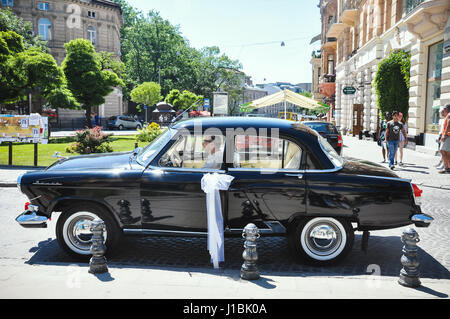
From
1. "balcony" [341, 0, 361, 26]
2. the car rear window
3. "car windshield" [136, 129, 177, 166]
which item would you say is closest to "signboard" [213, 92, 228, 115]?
the car rear window

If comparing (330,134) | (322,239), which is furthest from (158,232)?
(330,134)

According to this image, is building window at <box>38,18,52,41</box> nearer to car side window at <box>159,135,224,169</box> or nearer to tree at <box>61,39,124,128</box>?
tree at <box>61,39,124,128</box>

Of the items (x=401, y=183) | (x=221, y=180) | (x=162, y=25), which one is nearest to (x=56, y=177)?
(x=221, y=180)

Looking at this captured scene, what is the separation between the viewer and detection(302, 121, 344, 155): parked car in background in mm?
15508

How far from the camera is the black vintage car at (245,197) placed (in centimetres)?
476

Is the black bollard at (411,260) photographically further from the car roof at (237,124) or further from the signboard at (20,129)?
the signboard at (20,129)

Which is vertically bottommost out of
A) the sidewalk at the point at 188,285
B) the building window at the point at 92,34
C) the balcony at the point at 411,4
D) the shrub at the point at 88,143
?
the sidewalk at the point at 188,285

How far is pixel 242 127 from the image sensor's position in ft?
16.4

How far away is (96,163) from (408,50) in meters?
20.4

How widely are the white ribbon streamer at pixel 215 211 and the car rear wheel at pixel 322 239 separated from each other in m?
0.86

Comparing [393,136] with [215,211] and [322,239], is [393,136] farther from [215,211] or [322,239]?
[215,211]

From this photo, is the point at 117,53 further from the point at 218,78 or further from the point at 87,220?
the point at 87,220

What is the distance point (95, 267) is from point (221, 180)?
159 cm

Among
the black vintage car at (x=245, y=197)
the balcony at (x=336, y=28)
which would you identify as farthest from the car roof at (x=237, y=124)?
the balcony at (x=336, y=28)
